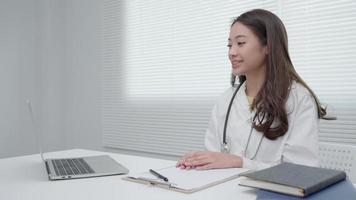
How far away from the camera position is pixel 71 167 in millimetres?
1231

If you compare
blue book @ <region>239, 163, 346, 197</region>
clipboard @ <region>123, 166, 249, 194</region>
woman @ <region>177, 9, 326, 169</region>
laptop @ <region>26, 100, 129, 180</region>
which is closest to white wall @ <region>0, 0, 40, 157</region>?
laptop @ <region>26, 100, 129, 180</region>

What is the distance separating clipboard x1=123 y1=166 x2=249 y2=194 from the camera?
930mm

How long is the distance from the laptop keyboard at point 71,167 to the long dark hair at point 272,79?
68 centimetres

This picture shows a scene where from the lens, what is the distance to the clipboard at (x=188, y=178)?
93 centimetres

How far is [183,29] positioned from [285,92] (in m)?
1.30

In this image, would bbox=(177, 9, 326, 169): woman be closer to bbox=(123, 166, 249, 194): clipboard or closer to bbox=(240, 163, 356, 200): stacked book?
bbox=(123, 166, 249, 194): clipboard

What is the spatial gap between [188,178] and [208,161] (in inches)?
5.9

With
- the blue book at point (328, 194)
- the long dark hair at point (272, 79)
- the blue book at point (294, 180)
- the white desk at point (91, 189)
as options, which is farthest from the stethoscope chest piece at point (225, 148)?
the blue book at point (328, 194)

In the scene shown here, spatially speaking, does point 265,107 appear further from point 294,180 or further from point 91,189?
point 91,189

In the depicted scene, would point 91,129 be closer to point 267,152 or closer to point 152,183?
point 267,152

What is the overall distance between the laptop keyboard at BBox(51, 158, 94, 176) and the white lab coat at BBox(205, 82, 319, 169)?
1.86 feet

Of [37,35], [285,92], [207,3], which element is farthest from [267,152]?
[37,35]

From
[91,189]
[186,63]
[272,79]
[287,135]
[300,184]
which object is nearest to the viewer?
[300,184]

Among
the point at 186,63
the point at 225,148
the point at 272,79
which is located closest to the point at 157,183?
the point at 225,148
